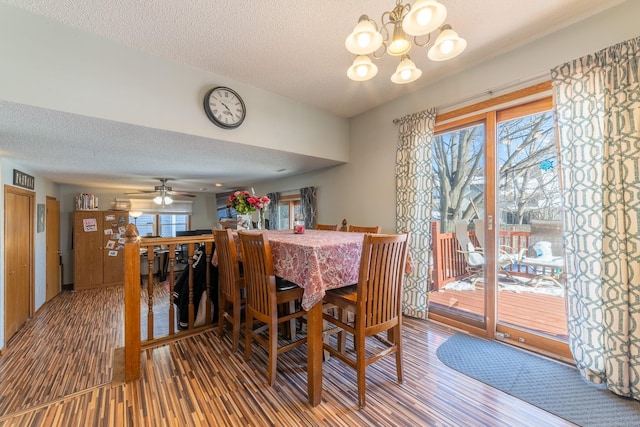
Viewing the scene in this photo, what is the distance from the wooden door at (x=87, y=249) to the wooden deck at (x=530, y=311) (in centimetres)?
661

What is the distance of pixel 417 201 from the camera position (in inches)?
114

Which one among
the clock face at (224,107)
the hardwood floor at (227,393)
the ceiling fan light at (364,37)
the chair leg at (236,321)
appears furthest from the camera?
the clock face at (224,107)

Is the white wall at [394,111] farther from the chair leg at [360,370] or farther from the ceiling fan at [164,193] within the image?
the ceiling fan at [164,193]

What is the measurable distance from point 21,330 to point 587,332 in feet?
19.3

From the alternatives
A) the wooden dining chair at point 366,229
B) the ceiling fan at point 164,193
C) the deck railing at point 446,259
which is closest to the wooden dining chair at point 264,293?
the wooden dining chair at point 366,229

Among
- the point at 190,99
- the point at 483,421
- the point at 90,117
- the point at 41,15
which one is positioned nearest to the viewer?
the point at 483,421

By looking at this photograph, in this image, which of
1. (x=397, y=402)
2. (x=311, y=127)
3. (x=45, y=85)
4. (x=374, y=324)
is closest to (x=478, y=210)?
(x=374, y=324)

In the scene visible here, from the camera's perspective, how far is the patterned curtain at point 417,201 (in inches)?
112

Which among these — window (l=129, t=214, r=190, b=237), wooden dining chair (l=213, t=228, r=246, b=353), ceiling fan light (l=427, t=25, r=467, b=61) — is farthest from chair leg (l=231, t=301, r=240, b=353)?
window (l=129, t=214, r=190, b=237)

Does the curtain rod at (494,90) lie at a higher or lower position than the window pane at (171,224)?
higher

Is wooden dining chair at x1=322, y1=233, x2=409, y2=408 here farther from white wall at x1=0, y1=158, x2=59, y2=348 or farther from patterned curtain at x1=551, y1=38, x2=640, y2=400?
white wall at x1=0, y1=158, x2=59, y2=348

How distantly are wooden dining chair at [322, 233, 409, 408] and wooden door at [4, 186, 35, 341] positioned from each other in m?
3.87

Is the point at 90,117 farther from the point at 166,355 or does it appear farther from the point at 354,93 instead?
the point at 354,93

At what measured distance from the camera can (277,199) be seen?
224 inches
